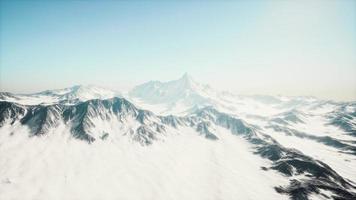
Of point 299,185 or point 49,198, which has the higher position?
point 299,185

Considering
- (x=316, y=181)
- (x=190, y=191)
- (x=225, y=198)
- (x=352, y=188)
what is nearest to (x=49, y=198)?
(x=190, y=191)

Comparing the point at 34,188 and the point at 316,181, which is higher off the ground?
the point at 316,181

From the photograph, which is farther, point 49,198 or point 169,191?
point 169,191

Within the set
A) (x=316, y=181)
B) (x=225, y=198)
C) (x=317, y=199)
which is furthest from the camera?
(x=316, y=181)

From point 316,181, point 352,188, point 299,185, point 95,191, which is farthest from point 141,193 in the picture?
point 352,188

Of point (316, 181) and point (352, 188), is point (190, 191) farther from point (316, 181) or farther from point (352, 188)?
point (352, 188)

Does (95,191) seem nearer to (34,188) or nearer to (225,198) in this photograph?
(34,188)

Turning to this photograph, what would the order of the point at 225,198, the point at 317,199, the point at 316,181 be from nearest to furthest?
the point at 317,199 → the point at 225,198 → the point at 316,181

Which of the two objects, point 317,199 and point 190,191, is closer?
point 317,199
